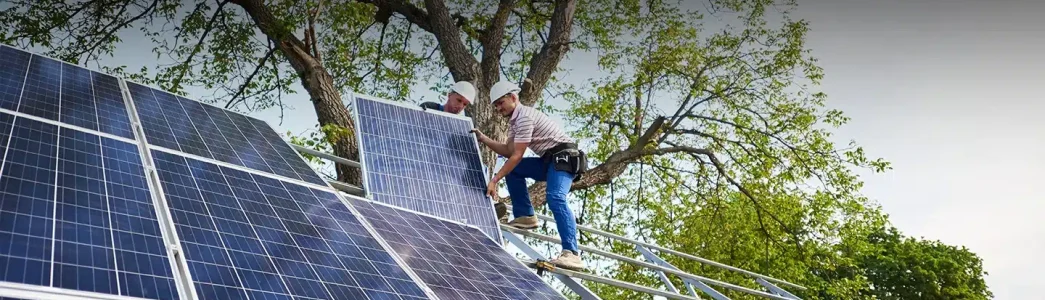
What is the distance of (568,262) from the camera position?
6.86 meters

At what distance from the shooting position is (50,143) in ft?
16.1

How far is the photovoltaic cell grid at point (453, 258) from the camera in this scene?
5012mm

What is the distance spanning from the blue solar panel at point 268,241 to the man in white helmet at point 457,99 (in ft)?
9.84

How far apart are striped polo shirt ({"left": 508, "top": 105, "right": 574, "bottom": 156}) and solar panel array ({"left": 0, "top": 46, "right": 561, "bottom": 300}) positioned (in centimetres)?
72

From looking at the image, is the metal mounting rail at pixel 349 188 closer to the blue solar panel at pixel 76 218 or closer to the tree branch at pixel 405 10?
the blue solar panel at pixel 76 218

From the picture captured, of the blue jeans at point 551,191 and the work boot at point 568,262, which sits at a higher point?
the blue jeans at point 551,191

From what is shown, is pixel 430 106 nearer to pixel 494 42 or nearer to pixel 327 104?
pixel 327 104

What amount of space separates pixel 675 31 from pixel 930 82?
8.79 metres

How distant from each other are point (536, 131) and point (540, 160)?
1.10 feet

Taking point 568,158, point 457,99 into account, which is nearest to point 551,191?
point 568,158

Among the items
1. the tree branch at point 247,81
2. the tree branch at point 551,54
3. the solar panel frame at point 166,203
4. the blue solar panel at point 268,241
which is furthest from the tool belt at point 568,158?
the tree branch at point 247,81

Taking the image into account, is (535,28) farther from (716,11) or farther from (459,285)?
(459,285)

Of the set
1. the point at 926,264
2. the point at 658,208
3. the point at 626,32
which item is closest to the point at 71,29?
the point at 626,32

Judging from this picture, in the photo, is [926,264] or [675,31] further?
[926,264]
